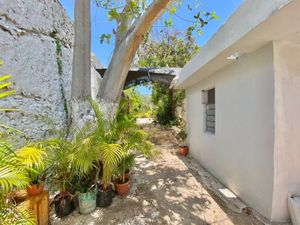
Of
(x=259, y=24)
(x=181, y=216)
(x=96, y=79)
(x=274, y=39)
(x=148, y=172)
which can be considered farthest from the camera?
Result: (x=96, y=79)

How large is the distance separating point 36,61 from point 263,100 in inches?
179

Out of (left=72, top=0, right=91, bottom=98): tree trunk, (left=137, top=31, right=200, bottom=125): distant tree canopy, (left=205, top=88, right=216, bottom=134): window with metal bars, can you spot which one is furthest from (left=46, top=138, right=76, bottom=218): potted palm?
(left=137, top=31, right=200, bottom=125): distant tree canopy

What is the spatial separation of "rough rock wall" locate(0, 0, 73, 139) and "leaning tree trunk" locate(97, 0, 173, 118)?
1213mm

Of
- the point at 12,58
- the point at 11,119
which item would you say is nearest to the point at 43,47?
the point at 12,58

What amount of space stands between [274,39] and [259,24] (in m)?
0.63

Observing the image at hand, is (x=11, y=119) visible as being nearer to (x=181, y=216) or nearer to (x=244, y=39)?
(x=181, y=216)

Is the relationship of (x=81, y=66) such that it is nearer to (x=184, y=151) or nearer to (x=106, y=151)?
(x=106, y=151)

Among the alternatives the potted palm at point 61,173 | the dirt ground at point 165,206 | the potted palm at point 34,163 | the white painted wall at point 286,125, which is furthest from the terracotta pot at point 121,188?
the white painted wall at point 286,125

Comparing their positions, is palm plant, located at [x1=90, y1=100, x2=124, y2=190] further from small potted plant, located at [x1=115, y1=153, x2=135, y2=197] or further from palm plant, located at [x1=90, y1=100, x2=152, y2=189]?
small potted plant, located at [x1=115, y1=153, x2=135, y2=197]

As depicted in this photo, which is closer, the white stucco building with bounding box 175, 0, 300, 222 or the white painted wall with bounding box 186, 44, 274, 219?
the white stucco building with bounding box 175, 0, 300, 222

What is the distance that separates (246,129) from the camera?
10.5 feet

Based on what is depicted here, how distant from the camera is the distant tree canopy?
10.7 m

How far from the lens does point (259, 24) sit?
212 cm

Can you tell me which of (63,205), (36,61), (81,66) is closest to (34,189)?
(63,205)
